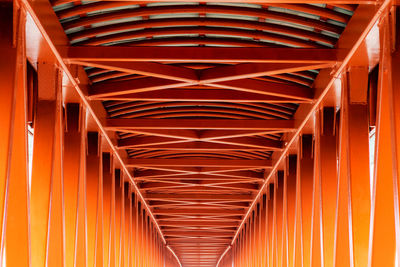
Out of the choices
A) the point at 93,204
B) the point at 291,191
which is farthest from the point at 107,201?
the point at 291,191

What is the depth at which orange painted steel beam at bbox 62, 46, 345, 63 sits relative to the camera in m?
14.3

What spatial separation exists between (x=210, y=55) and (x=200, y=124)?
561 cm

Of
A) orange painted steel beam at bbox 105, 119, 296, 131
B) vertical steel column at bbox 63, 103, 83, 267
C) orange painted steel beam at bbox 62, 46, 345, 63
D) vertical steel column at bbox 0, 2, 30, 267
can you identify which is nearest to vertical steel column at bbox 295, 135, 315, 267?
orange painted steel beam at bbox 105, 119, 296, 131

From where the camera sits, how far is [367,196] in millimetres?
13172

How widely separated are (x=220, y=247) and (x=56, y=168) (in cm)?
4798

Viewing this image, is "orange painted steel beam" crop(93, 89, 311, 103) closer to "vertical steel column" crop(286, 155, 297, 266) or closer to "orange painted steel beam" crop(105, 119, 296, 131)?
"orange painted steel beam" crop(105, 119, 296, 131)

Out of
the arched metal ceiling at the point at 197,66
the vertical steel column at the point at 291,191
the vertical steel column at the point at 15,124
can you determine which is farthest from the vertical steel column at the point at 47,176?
the vertical steel column at the point at 291,191

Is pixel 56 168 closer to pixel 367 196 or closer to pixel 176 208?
pixel 367 196

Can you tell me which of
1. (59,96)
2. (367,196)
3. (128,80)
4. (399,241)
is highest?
(128,80)

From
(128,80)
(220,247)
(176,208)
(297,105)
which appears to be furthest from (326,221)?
(220,247)

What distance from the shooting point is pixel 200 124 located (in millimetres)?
19922

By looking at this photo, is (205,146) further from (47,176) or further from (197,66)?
(47,176)

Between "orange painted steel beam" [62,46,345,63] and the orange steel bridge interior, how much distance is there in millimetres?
24

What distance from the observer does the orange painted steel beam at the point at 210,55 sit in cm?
1434
